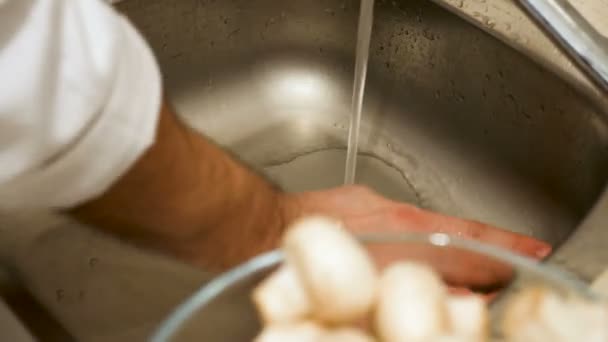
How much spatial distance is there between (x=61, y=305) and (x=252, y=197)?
0.16 m

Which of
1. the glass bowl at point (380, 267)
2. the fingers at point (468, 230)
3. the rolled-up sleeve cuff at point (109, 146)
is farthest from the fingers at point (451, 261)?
the fingers at point (468, 230)

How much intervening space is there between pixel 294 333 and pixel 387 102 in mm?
480

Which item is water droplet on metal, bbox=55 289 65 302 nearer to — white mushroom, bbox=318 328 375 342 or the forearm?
the forearm

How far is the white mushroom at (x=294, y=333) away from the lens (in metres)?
0.22

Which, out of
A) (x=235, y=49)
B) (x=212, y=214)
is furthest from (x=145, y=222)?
(x=235, y=49)

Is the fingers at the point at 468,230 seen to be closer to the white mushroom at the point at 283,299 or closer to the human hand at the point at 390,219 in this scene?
the human hand at the point at 390,219

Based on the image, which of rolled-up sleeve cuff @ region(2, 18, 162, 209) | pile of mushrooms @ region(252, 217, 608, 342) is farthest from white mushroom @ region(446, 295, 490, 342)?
rolled-up sleeve cuff @ region(2, 18, 162, 209)

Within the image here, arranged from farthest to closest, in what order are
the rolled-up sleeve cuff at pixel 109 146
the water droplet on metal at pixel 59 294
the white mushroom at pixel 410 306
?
the water droplet on metal at pixel 59 294
the rolled-up sleeve cuff at pixel 109 146
the white mushroom at pixel 410 306

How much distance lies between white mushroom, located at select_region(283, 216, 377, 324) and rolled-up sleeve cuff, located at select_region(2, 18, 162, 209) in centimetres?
13

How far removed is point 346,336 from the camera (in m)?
0.23

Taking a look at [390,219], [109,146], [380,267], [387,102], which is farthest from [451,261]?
[387,102]

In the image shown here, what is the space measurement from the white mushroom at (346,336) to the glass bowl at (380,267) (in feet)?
0.09

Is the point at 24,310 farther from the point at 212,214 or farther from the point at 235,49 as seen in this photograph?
the point at 235,49

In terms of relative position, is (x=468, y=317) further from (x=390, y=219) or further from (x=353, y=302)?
(x=390, y=219)
